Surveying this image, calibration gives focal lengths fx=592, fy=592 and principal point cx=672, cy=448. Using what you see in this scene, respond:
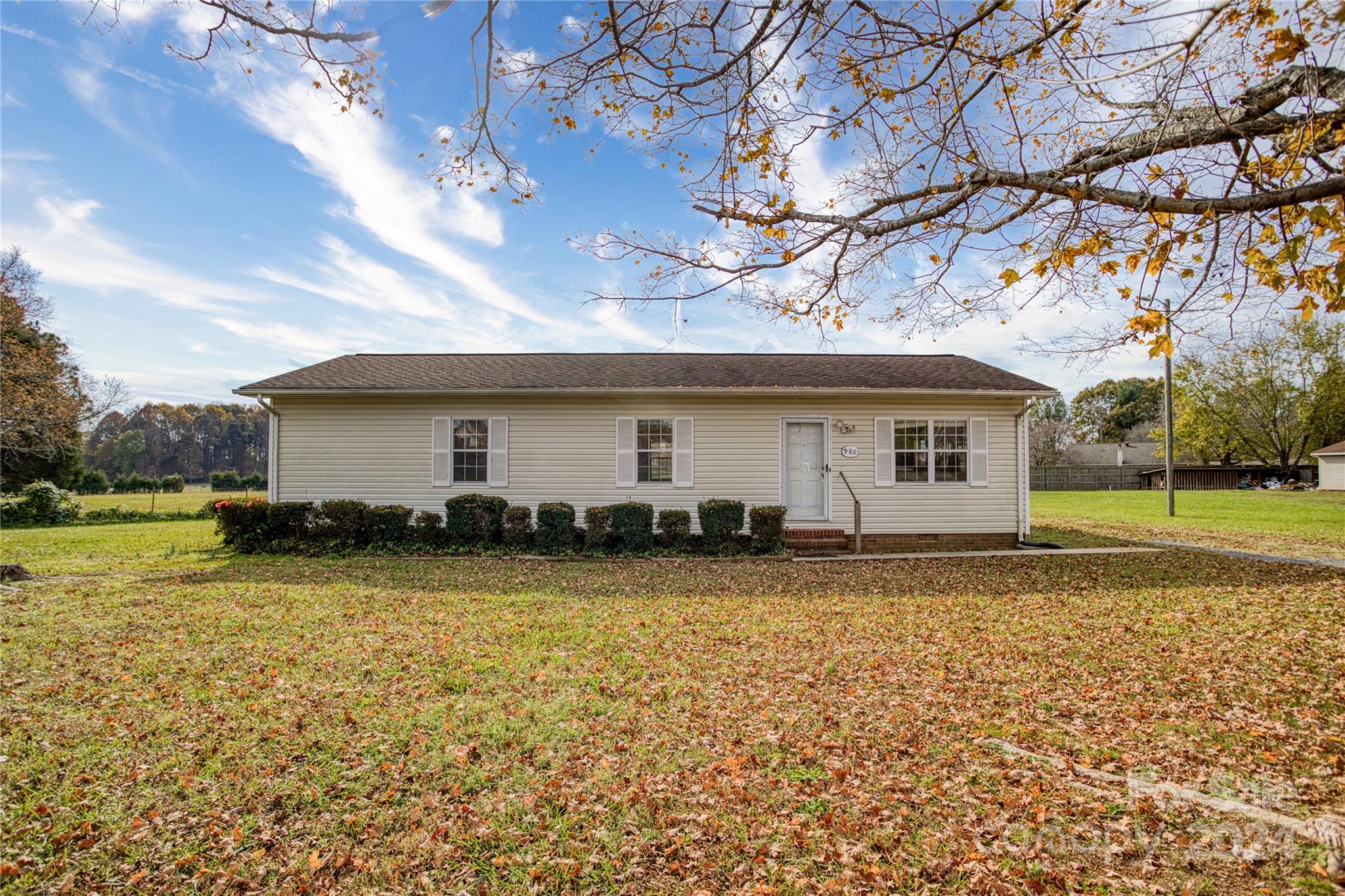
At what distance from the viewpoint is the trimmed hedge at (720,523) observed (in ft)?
35.1

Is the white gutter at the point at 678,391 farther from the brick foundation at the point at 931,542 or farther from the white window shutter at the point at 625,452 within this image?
the brick foundation at the point at 931,542

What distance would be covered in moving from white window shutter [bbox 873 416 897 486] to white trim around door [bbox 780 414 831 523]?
89 centimetres

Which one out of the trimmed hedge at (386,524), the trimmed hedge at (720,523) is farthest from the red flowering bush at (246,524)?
the trimmed hedge at (720,523)

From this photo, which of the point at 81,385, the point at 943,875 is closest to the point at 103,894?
the point at 943,875

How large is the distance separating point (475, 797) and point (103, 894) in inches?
55.3

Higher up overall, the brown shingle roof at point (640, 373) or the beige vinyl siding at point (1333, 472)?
the brown shingle roof at point (640, 373)

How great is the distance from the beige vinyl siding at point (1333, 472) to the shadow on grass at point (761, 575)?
1113 inches

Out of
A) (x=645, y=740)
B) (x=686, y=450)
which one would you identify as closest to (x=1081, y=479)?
(x=686, y=450)

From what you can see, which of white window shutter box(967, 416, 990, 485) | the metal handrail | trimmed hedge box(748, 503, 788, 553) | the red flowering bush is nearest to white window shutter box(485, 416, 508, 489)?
the red flowering bush

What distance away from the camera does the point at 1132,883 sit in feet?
7.84

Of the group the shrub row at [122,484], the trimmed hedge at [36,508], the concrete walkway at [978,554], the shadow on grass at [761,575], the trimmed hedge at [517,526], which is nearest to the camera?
the shadow on grass at [761,575]

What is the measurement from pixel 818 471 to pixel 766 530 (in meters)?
1.90

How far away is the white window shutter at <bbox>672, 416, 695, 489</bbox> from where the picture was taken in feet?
38.2

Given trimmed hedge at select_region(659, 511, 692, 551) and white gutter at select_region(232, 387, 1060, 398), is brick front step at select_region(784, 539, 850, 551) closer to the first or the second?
trimmed hedge at select_region(659, 511, 692, 551)
